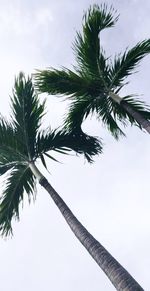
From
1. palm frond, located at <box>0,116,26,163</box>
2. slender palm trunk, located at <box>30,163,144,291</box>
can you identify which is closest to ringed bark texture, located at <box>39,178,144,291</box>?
slender palm trunk, located at <box>30,163,144,291</box>

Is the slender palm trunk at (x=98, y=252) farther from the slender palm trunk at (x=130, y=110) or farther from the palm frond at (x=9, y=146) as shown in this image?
the slender palm trunk at (x=130, y=110)

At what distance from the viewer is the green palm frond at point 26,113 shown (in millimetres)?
9258

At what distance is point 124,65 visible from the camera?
9555 millimetres

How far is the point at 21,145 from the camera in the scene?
924 cm

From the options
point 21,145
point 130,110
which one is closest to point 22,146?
point 21,145

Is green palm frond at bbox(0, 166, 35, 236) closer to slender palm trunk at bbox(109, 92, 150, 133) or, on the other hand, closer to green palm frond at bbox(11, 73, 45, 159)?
green palm frond at bbox(11, 73, 45, 159)

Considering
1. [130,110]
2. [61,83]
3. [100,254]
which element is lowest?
[100,254]

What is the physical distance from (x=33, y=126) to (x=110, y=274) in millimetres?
4245

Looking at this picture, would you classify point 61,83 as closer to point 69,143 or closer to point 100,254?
point 69,143

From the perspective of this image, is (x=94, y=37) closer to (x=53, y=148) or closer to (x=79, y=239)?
(x=53, y=148)

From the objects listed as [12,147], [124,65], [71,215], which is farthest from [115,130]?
[71,215]

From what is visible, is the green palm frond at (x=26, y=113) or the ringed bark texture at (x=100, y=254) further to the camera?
the green palm frond at (x=26, y=113)

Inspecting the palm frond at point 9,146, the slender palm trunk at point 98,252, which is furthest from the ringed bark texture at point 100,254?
the palm frond at point 9,146

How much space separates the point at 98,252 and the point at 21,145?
11.4 ft
